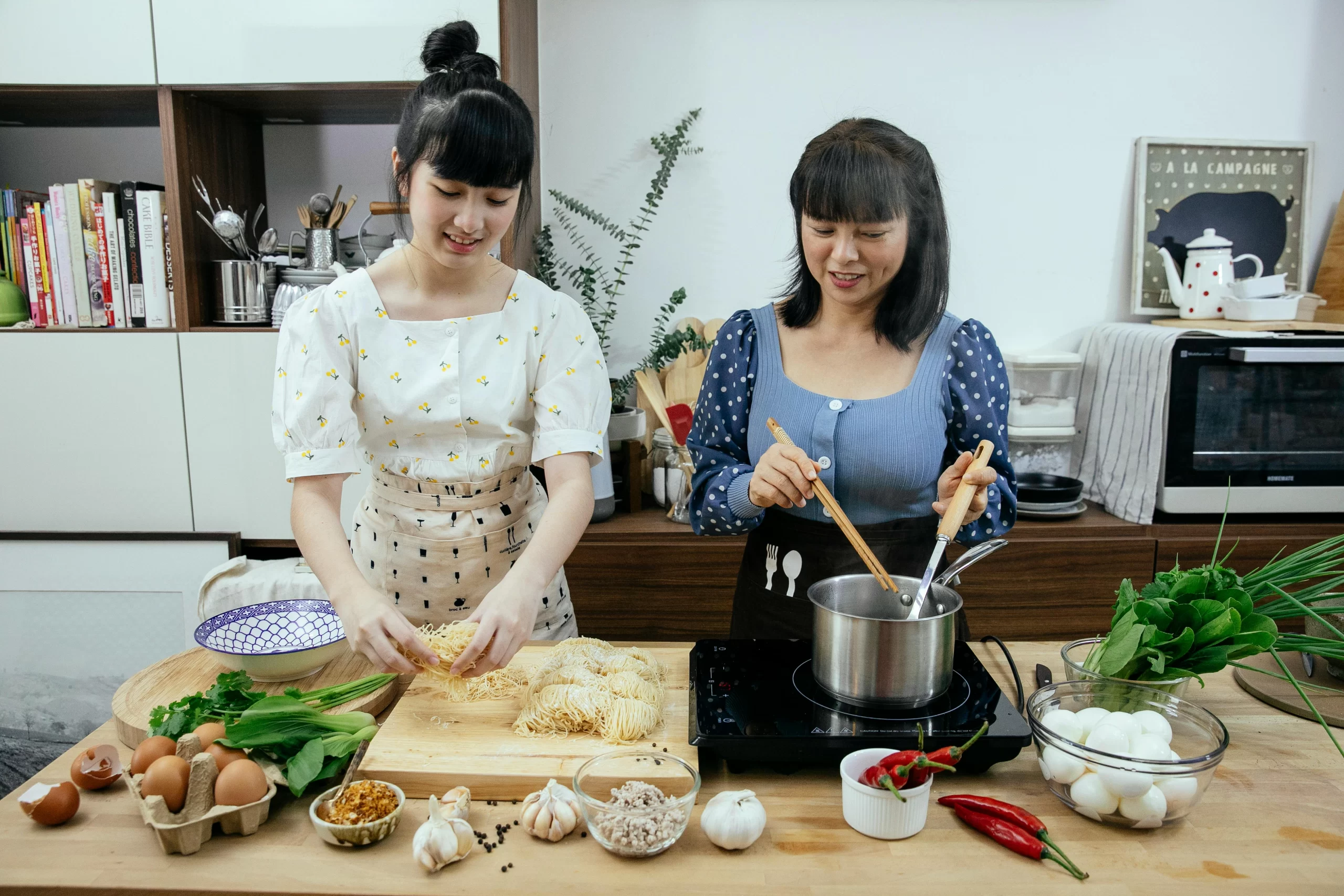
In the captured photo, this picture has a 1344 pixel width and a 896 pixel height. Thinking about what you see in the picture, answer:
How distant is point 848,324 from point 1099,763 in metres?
0.80

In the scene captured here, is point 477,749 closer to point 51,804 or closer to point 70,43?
point 51,804

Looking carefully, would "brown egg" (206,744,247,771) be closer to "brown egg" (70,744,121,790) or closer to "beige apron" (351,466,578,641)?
"brown egg" (70,744,121,790)

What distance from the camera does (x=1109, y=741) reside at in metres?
0.97

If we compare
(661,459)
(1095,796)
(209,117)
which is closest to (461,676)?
(1095,796)

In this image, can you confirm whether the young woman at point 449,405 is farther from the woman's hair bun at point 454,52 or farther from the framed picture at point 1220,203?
the framed picture at point 1220,203

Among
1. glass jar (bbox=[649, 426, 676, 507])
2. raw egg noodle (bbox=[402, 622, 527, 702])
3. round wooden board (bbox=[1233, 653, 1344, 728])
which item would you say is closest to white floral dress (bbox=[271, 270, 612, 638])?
raw egg noodle (bbox=[402, 622, 527, 702])

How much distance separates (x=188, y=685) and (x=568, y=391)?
679 mm

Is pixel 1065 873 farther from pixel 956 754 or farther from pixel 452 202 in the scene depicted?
pixel 452 202

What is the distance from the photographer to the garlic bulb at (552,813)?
95 centimetres

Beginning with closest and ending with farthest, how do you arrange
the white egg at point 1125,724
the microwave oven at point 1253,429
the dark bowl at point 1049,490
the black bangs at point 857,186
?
the white egg at point 1125,724 < the black bangs at point 857,186 < the microwave oven at point 1253,429 < the dark bowl at point 1049,490

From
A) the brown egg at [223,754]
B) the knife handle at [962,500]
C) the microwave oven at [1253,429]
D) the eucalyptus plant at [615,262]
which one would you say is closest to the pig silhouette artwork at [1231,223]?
the microwave oven at [1253,429]

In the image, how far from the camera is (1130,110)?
267cm

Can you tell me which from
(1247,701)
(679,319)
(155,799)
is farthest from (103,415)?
(1247,701)

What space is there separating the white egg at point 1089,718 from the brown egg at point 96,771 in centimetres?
109
